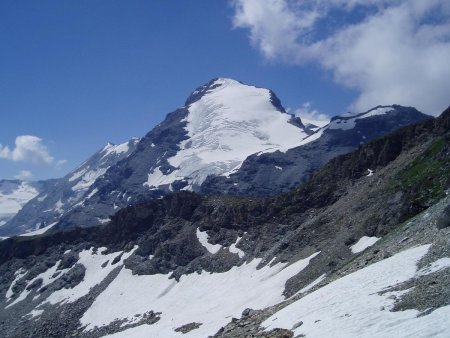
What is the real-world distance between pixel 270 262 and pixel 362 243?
2467 cm

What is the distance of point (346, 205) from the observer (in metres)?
86.2

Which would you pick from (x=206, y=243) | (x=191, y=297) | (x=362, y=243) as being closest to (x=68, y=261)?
(x=206, y=243)

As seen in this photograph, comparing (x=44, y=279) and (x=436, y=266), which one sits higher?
(x=44, y=279)

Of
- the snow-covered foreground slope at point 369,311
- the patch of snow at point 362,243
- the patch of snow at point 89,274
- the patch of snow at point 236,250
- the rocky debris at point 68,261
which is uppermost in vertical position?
the rocky debris at point 68,261

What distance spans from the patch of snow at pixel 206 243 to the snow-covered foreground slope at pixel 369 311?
72.5 meters

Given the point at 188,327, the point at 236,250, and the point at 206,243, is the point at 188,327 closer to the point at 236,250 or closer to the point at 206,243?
the point at 236,250

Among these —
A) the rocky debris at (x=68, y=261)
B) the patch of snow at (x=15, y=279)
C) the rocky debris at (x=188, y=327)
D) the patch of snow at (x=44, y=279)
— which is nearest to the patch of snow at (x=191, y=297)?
the rocky debris at (x=188, y=327)

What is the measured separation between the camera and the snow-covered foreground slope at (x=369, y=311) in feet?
70.0

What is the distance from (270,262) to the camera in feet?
286

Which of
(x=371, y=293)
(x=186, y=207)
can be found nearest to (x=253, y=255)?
(x=186, y=207)

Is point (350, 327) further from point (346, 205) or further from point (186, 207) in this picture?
point (186, 207)

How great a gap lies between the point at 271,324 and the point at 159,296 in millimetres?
68511

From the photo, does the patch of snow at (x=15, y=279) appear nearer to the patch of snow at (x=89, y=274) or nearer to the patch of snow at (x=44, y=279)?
the patch of snow at (x=44, y=279)

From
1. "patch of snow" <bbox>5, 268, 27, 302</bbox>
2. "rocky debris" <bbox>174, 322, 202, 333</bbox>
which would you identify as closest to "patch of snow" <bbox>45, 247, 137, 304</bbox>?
"patch of snow" <bbox>5, 268, 27, 302</bbox>
